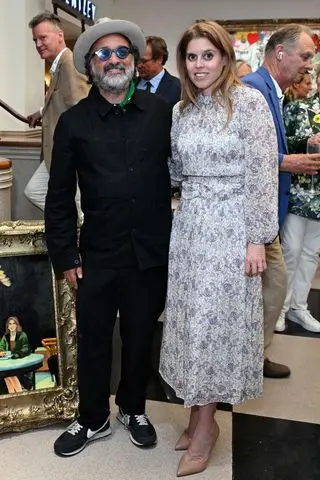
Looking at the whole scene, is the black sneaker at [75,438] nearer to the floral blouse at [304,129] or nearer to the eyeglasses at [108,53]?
the eyeglasses at [108,53]

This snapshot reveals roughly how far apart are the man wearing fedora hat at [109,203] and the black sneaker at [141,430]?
177 millimetres

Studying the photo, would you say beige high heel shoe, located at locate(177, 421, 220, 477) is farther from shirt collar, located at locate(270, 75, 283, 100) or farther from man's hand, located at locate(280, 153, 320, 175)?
shirt collar, located at locate(270, 75, 283, 100)

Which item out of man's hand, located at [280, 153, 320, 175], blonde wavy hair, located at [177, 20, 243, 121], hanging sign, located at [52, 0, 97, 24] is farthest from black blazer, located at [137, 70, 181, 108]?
hanging sign, located at [52, 0, 97, 24]

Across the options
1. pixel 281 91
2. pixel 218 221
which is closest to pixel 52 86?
pixel 281 91

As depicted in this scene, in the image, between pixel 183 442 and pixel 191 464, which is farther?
pixel 183 442

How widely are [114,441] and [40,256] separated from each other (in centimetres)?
75

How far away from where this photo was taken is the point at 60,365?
193 cm

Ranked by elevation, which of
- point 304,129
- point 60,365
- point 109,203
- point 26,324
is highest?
point 304,129

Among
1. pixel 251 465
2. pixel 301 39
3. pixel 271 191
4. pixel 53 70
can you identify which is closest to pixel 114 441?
pixel 251 465

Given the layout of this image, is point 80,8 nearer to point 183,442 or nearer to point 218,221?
point 218,221

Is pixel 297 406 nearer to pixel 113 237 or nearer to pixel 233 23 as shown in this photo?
pixel 113 237

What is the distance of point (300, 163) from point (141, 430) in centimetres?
127

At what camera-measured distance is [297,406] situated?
2121 mm

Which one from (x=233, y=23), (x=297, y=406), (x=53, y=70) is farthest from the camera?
(x=233, y=23)
